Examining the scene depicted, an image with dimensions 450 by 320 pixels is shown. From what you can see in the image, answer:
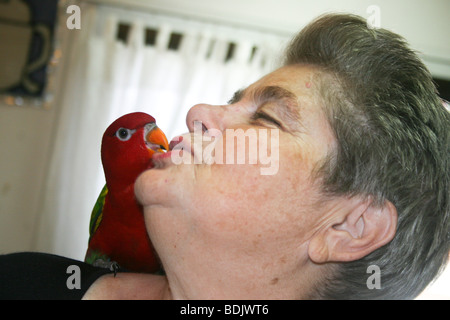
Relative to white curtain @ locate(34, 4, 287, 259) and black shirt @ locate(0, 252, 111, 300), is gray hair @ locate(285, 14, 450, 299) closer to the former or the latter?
white curtain @ locate(34, 4, 287, 259)

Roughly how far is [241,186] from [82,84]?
47 centimetres

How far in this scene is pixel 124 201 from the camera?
0.45m

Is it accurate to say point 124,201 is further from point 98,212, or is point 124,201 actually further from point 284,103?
point 284,103

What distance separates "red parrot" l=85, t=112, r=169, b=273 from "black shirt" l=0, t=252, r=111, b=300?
25 mm

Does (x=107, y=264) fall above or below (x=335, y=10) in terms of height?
below

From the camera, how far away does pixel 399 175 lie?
40 centimetres

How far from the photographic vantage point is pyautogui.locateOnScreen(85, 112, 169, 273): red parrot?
0.42 m

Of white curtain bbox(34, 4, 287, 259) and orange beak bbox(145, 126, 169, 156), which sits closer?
orange beak bbox(145, 126, 169, 156)

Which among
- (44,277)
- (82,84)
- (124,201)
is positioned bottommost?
(44,277)

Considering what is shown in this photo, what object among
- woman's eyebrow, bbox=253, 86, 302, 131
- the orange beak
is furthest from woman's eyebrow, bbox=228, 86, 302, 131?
the orange beak

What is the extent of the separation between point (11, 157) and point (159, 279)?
1.74 ft

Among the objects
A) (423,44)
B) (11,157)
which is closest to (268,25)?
(423,44)

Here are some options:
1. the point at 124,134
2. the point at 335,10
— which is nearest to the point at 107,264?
the point at 124,134

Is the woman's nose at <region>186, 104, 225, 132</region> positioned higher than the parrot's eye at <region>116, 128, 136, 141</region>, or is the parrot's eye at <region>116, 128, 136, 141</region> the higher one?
the woman's nose at <region>186, 104, 225, 132</region>
